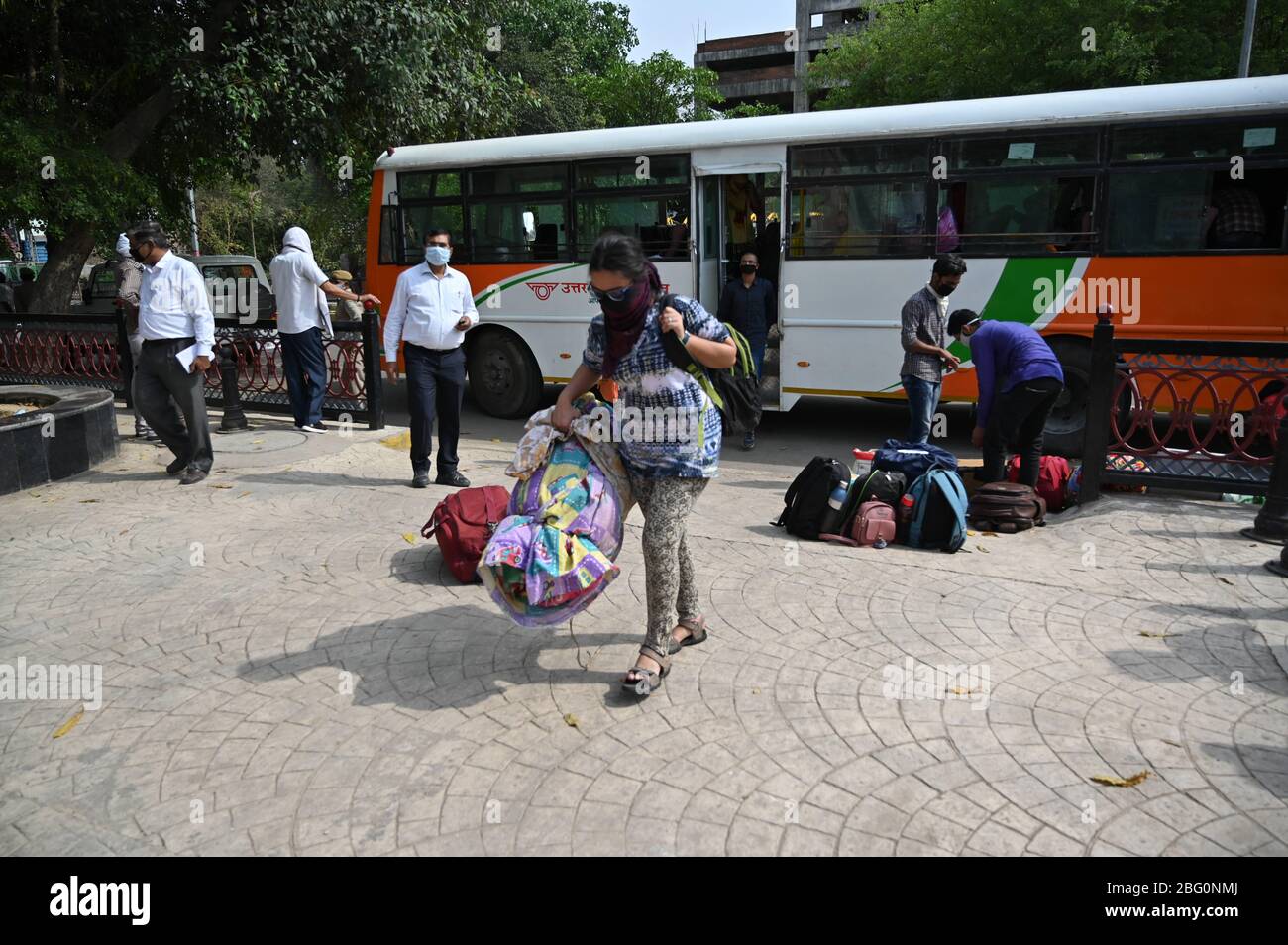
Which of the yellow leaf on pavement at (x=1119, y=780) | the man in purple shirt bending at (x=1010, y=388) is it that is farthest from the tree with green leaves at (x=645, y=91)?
the yellow leaf on pavement at (x=1119, y=780)

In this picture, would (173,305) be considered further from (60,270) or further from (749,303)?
(60,270)

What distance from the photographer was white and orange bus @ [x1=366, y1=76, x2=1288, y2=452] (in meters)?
7.63

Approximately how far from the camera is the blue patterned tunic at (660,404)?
3619 mm

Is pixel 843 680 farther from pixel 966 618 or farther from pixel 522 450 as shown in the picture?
pixel 522 450

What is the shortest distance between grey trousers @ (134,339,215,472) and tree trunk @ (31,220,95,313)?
20.2 ft

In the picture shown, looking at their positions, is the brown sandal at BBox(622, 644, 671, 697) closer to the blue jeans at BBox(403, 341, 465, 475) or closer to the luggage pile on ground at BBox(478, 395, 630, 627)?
the luggage pile on ground at BBox(478, 395, 630, 627)

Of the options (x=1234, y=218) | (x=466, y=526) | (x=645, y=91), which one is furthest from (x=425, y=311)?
(x=645, y=91)

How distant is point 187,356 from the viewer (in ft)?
22.5

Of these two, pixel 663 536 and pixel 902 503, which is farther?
pixel 902 503

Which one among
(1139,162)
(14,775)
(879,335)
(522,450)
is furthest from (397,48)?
(14,775)

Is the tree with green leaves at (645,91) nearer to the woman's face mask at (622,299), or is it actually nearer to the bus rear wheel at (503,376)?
the bus rear wheel at (503,376)

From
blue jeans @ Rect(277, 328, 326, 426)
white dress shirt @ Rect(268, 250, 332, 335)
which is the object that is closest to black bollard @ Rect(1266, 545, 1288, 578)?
white dress shirt @ Rect(268, 250, 332, 335)

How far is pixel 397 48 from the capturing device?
38.3 feet

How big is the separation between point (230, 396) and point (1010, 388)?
7.14 meters
